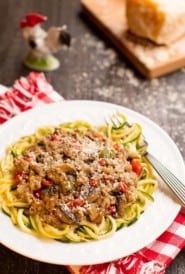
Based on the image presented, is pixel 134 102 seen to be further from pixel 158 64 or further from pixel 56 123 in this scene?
pixel 56 123

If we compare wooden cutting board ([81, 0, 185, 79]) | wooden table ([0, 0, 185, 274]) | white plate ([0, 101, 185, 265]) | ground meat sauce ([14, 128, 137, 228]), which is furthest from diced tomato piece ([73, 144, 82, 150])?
wooden cutting board ([81, 0, 185, 79])

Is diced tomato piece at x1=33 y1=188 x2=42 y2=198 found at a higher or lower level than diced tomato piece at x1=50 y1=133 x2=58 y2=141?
lower

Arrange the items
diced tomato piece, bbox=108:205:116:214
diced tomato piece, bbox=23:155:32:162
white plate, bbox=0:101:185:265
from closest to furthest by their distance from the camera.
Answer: white plate, bbox=0:101:185:265, diced tomato piece, bbox=108:205:116:214, diced tomato piece, bbox=23:155:32:162

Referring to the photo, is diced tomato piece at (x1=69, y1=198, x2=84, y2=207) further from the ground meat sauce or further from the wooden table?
the wooden table

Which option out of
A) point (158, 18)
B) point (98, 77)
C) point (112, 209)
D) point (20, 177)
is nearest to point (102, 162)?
point (112, 209)

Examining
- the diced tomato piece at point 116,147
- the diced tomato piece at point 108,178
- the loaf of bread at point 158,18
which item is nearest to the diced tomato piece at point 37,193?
the diced tomato piece at point 108,178

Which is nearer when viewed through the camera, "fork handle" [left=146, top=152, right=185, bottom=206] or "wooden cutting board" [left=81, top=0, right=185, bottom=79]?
"fork handle" [left=146, top=152, right=185, bottom=206]

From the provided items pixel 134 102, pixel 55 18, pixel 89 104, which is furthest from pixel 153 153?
pixel 55 18
